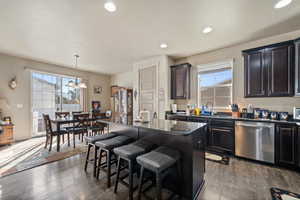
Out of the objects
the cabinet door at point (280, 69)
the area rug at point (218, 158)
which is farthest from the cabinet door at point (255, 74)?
the area rug at point (218, 158)

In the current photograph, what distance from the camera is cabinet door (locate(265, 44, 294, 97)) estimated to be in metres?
2.63

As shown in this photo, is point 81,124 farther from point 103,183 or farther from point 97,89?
point 97,89

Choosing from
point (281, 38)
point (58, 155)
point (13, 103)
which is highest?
point (281, 38)

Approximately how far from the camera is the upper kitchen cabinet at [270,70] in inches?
104

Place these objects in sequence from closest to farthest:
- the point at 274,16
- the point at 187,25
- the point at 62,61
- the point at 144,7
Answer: the point at 144,7 → the point at 274,16 → the point at 187,25 → the point at 62,61

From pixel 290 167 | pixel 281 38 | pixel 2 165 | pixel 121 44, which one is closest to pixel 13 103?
pixel 2 165

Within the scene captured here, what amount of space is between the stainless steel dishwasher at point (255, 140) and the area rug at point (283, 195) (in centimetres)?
91

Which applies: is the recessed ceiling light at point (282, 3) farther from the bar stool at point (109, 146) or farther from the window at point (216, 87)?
the bar stool at point (109, 146)

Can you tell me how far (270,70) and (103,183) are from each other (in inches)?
162

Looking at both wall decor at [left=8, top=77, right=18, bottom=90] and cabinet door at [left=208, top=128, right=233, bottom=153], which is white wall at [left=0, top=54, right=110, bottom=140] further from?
cabinet door at [left=208, top=128, right=233, bottom=153]

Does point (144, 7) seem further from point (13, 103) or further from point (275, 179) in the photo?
point (13, 103)

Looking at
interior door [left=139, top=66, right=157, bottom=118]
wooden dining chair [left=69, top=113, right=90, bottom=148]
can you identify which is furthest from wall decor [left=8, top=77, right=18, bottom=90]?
interior door [left=139, top=66, right=157, bottom=118]

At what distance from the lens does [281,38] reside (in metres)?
2.92

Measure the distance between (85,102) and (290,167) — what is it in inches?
276
